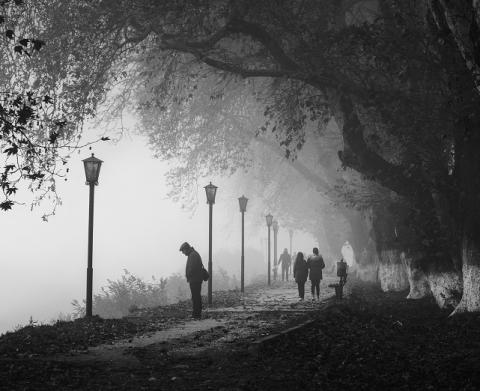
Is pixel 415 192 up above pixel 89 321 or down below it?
above

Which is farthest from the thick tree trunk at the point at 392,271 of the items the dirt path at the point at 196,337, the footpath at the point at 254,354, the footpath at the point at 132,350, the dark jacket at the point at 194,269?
the dark jacket at the point at 194,269

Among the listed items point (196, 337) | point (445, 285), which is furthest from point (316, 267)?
point (196, 337)

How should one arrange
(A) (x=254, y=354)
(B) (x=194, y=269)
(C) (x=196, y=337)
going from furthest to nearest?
(B) (x=194, y=269)
(C) (x=196, y=337)
(A) (x=254, y=354)

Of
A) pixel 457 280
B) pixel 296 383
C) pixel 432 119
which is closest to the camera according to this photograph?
pixel 296 383

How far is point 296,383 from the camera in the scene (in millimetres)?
7301

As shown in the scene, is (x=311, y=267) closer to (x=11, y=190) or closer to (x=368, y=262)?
(x=368, y=262)

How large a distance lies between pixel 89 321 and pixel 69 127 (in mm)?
4974

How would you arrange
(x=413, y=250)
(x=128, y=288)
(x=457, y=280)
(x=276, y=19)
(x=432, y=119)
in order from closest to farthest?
(x=432, y=119) < (x=276, y=19) < (x=457, y=280) < (x=413, y=250) < (x=128, y=288)

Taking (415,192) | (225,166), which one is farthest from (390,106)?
(225,166)

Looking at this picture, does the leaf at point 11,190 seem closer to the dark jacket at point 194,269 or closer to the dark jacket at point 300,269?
the dark jacket at point 194,269

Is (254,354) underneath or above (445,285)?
underneath

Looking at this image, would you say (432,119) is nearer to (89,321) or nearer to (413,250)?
(413,250)

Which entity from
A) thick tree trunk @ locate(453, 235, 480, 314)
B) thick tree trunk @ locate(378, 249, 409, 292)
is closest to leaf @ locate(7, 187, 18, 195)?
thick tree trunk @ locate(453, 235, 480, 314)

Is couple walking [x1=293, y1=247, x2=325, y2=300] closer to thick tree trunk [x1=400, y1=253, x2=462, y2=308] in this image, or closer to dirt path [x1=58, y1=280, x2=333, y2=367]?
dirt path [x1=58, y1=280, x2=333, y2=367]
